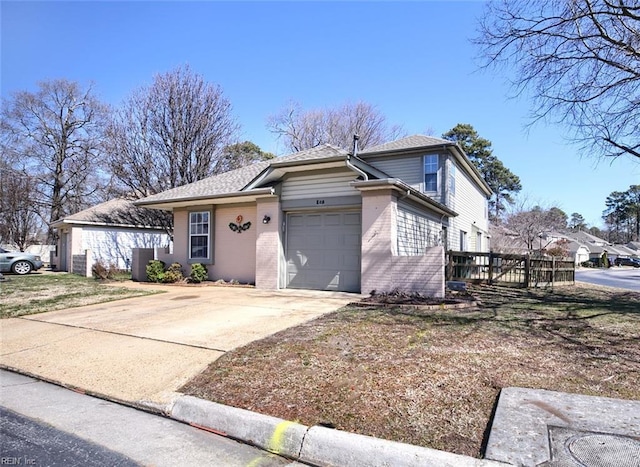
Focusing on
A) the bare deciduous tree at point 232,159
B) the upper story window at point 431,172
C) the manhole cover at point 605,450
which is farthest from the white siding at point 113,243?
the manhole cover at point 605,450

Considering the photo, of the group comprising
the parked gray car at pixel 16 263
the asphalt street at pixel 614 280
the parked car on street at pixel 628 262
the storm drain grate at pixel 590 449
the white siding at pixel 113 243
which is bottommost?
the parked car on street at pixel 628 262

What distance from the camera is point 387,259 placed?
1056 cm

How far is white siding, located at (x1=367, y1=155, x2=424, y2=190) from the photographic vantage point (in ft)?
54.6

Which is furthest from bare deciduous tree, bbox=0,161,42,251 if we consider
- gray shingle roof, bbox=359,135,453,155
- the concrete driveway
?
gray shingle roof, bbox=359,135,453,155

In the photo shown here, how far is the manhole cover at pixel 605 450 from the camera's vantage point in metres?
2.71

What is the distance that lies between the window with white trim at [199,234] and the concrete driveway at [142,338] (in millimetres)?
4477

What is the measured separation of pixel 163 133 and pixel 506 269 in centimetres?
1876

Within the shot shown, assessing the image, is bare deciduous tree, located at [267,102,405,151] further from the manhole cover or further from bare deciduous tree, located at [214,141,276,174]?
the manhole cover

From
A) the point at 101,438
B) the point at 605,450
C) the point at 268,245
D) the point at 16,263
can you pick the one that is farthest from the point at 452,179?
the point at 16,263

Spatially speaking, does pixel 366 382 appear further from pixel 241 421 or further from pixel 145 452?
pixel 145 452

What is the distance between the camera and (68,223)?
2178cm

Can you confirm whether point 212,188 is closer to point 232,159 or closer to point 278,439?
point 232,159

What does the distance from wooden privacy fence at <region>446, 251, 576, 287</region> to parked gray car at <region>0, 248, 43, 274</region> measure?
72.2 feet

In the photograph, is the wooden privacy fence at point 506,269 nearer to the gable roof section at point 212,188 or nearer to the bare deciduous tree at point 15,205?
the gable roof section at point 212,188
